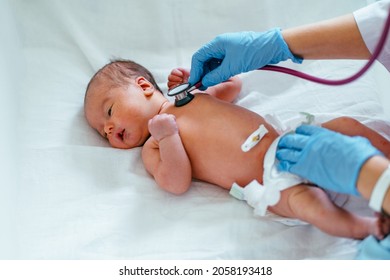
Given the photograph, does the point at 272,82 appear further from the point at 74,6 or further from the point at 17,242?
the point at 17,242

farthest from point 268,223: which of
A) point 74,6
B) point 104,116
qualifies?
point 74,6

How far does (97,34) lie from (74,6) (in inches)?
5.9

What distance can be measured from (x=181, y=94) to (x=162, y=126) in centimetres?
14

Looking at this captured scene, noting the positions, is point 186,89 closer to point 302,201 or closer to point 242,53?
point 242,53

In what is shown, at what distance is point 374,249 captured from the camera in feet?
3.47

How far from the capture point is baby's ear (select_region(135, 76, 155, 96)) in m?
1.57

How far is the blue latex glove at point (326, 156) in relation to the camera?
42.3 inches

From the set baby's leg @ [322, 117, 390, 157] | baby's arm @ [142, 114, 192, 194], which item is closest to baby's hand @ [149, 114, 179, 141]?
baby's arm @ [142, 114, 192, 194]

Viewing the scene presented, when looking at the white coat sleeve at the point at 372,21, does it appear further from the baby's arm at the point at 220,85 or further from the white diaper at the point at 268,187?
the baby's arm at the point at 220,85

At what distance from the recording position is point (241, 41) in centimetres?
143

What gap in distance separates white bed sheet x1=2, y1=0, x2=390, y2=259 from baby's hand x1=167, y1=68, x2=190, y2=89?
4.2 inches

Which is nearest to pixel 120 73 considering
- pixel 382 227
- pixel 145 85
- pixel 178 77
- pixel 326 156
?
pixel 145 85

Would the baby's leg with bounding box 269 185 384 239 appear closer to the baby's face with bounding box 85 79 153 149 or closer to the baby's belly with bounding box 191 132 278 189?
the baby's belly with bounding box 191 132 278 189

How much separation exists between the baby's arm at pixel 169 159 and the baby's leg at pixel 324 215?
0.30 metres
